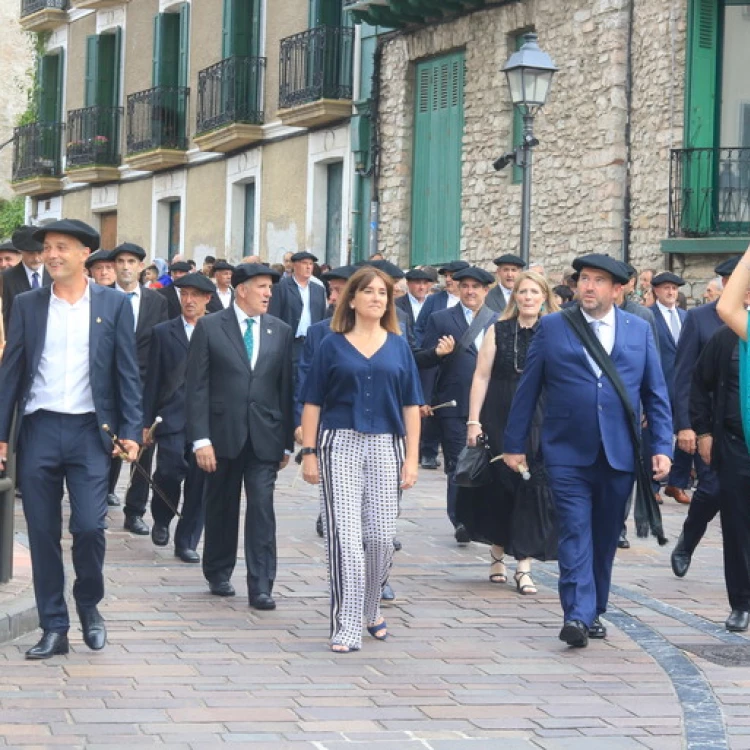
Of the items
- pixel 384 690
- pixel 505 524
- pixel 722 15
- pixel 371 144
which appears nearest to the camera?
pixel 384 690

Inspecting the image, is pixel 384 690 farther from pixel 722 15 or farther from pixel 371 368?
pixel 722 15

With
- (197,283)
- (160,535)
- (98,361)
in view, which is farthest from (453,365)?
(98,361)

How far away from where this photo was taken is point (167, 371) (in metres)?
12.7

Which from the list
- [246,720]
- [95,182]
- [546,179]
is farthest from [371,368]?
[95,182]

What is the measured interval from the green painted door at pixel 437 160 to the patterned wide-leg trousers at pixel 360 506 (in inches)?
606

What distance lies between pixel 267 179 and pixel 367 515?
20.6m

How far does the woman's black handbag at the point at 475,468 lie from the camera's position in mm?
10633

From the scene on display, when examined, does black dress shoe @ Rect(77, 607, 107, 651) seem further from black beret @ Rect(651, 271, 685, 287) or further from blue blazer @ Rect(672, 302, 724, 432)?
black beret @ Rect(651, 271, 685, 287)

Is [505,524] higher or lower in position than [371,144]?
lower

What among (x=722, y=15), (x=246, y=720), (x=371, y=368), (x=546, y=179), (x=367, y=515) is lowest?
(x=246, y=720)

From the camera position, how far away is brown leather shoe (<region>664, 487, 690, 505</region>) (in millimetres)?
15398

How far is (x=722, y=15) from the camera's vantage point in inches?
776

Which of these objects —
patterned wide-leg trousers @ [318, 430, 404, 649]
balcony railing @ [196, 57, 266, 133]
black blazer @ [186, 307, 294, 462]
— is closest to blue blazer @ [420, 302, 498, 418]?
black blazer @ [186, 307, 294, 462]

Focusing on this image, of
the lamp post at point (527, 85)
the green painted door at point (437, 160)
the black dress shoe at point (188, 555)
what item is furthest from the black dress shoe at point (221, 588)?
the green painted door at point (437, 160)
